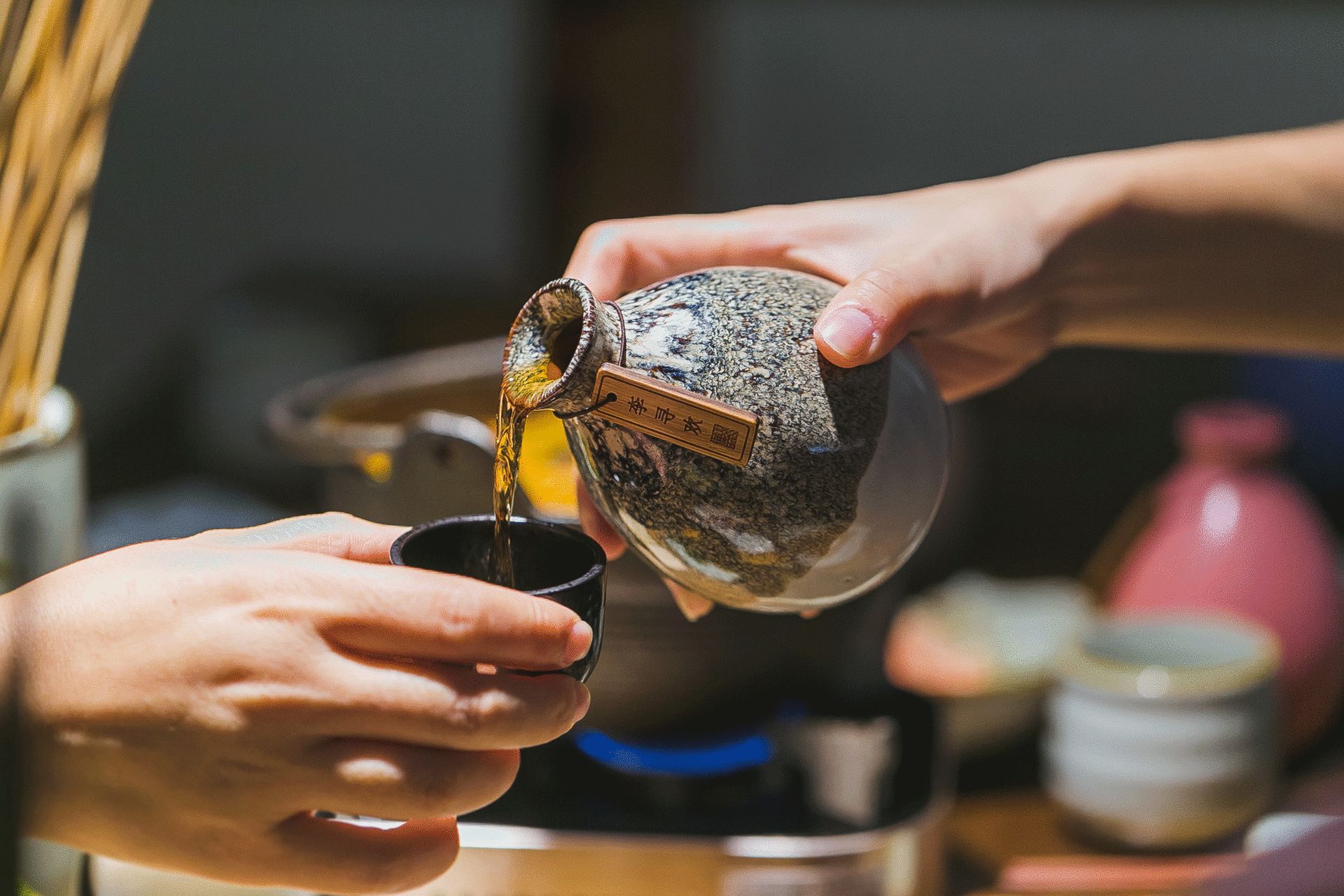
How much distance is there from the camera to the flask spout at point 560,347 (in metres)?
0.53

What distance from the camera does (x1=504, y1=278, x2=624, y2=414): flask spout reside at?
53cm

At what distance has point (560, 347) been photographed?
60 centimetres

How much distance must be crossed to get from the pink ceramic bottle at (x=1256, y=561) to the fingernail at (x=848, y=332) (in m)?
0.71

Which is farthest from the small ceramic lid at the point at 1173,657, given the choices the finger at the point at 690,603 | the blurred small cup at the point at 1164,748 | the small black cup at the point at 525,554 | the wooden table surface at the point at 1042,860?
the small black cup at the point at 525,554

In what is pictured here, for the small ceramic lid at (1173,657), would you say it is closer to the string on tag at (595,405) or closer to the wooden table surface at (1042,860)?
the wooden table surface at (1042,860)

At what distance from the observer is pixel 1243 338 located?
38.4 inches

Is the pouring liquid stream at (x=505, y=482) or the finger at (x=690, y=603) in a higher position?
the pouring liquid stream at (x=505, y=482)

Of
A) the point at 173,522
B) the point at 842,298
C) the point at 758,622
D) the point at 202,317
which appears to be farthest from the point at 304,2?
the point at 842,298

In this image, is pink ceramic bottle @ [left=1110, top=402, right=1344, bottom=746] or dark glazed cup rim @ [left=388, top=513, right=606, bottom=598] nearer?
dark glazed cup rim @ [left=388, top=513, right=606, bottom=598]

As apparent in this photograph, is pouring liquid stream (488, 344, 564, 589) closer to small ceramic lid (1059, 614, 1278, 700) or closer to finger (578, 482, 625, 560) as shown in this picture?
finger (578, 482, 625, 560)

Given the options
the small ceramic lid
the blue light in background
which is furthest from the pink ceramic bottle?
the blue light in background

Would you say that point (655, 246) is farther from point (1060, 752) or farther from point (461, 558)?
point (1060, 752)

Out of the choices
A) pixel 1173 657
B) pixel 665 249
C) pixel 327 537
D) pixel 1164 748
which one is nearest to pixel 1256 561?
pixel 1173 657

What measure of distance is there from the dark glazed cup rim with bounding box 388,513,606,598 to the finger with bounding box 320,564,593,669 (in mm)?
30
